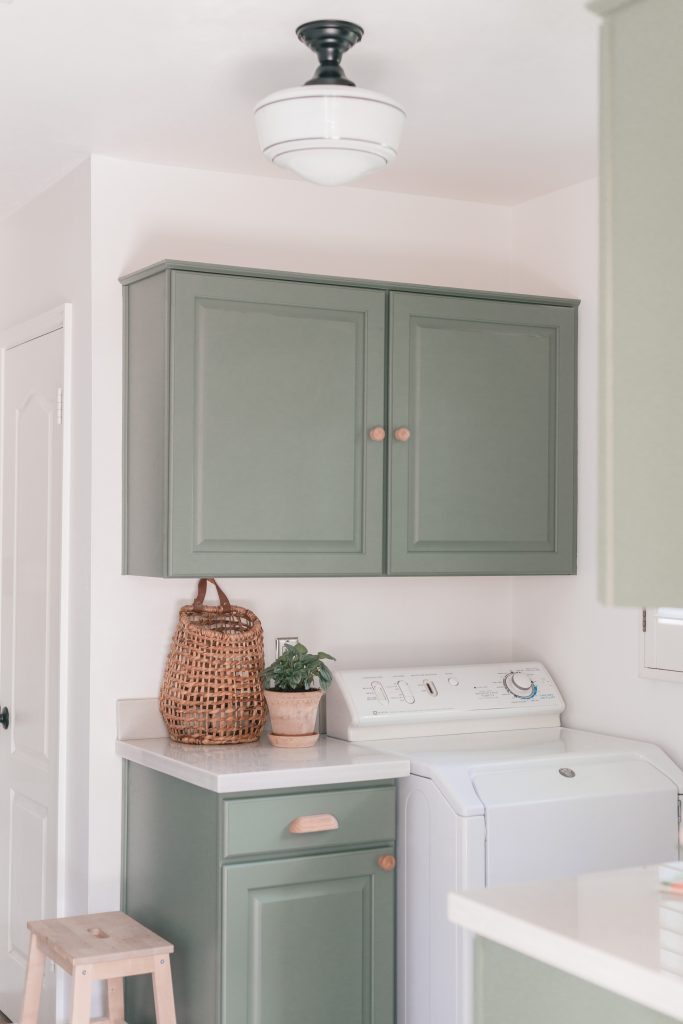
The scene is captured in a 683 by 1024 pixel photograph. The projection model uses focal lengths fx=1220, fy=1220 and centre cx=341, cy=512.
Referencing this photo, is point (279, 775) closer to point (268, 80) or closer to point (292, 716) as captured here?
point (292, 716)

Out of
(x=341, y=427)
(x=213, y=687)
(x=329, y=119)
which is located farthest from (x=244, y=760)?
(x=329, y=119)

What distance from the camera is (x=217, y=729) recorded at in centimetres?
317

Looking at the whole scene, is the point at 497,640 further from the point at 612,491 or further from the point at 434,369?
the point at 612,491

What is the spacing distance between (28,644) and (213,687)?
2.68ft

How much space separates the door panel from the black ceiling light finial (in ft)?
2.34

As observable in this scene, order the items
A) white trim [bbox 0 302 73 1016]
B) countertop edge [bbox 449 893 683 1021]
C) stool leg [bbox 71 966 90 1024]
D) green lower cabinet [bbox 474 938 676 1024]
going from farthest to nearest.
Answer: white trim [bbox 0 302 73 1016], stool leg [bbox 71 966 90 1024], green lower cabinet [bbox 474 938 676 1024], countertop edge [bbox 449 893 683 1021]

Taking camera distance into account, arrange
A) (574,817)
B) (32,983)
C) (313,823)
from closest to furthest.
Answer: (313,823) → (574,817) → (32,983)

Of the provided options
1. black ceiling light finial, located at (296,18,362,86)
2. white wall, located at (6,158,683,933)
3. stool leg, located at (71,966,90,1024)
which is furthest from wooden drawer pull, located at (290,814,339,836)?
black ceiling light finial, located at (296,18,362,86)

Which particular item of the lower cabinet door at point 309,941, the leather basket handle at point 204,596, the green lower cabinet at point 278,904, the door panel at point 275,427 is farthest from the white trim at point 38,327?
the lower cabinet door at point 309,941

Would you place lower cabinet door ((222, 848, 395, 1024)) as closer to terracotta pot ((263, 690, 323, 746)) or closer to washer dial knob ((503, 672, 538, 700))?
terracotta pot ((263, 690, 323, 746))

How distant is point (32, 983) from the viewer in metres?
3.04

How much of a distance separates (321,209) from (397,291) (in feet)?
1.56

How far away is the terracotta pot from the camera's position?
124 inches

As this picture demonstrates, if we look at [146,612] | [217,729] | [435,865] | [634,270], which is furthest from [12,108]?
[435,865]
